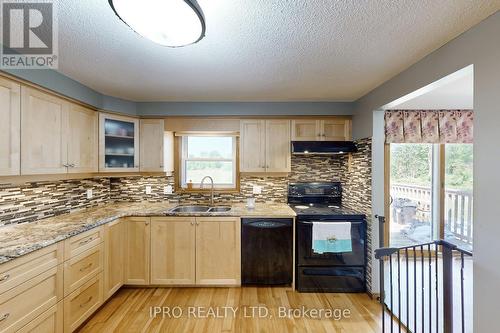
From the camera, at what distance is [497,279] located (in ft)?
4.16

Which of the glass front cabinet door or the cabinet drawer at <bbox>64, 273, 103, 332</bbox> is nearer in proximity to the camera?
the cabinet drawer at <bbox>64, 273, 103, 332</bbox>

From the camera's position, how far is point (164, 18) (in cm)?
106

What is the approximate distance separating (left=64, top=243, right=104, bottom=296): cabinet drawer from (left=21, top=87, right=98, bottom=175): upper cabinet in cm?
80

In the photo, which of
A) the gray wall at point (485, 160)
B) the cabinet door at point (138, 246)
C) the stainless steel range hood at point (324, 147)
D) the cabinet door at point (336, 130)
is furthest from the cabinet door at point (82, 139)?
the gray wall at point (485, 160)

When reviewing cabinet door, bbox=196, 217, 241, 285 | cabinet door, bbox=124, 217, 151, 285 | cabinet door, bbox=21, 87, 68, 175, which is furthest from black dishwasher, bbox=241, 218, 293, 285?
cabinet door, bbox=21, 87, 68, 175

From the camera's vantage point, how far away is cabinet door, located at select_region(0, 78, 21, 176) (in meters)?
1.70

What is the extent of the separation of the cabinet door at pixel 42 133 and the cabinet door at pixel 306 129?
8.44ft

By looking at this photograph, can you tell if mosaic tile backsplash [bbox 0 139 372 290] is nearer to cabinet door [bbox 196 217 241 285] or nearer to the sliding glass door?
cabinet door [bbox 196 217 241 285]

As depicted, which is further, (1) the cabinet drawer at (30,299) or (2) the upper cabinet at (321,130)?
(2) the upper cabinet at (321,130)

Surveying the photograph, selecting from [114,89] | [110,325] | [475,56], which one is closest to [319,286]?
[110,325]

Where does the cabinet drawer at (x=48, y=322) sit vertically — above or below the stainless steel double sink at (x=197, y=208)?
below

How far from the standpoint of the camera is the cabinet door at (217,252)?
110 inches

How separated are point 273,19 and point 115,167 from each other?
2505mm
